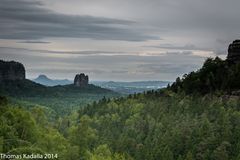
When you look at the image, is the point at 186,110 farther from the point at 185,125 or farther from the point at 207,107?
the point at 185,125

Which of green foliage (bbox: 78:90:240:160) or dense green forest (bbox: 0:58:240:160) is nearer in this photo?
dense green forest (bbox: 0:58:240:160)

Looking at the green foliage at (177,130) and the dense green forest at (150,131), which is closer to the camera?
the dense green forest at (150,131)

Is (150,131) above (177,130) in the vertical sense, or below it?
below

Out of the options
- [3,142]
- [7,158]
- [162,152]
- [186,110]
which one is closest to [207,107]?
[186,110]

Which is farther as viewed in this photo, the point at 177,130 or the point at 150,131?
the point at 150,131

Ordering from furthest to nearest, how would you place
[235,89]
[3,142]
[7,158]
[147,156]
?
1. [235,89]
2. [147,156]
3. [3,142]
4. [7,158]

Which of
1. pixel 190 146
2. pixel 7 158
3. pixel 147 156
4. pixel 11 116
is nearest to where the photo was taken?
pixel 7 158

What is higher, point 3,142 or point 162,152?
point 3,142

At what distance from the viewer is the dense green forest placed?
93.2 metres

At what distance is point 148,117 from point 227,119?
120 feet

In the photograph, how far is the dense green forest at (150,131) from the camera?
306 ft

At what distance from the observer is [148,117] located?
18025cm

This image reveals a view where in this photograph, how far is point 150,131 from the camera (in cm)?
16125

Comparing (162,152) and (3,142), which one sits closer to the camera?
(3,142)
